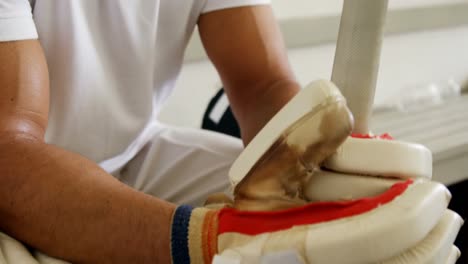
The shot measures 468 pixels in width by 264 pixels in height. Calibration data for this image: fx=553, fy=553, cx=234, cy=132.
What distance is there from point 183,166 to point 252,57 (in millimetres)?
185

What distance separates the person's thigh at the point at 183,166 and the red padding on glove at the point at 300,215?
0.32 metres

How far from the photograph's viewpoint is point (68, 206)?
18.5 inches

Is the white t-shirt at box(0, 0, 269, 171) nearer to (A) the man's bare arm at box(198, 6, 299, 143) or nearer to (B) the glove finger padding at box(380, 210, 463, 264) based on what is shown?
(A) the man's bare arm at box(198, 6, 299, 143)

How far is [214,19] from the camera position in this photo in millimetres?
808

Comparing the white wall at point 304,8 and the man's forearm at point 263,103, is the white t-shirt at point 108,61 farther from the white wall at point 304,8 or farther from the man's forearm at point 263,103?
the white wall at point 304,8

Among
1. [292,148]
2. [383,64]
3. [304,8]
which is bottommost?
[383,64]

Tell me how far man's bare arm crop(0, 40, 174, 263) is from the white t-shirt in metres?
0.15

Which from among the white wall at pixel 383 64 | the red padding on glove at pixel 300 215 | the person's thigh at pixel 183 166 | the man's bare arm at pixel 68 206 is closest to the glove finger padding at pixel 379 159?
the red padding on glove at pixel 300 215

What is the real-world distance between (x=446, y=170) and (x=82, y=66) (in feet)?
2.60

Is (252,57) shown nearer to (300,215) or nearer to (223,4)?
(223,4)

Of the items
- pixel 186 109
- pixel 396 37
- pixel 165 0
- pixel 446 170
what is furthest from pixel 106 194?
pixel 396 37

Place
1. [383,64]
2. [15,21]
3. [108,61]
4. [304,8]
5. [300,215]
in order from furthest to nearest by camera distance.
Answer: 1. [383,64]
2. [304,8]
3. [108,61]
4. [15,21]
5. [300,215]

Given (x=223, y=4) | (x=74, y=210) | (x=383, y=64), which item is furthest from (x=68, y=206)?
(x=383, y=64)

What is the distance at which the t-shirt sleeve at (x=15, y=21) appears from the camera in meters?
0.56
